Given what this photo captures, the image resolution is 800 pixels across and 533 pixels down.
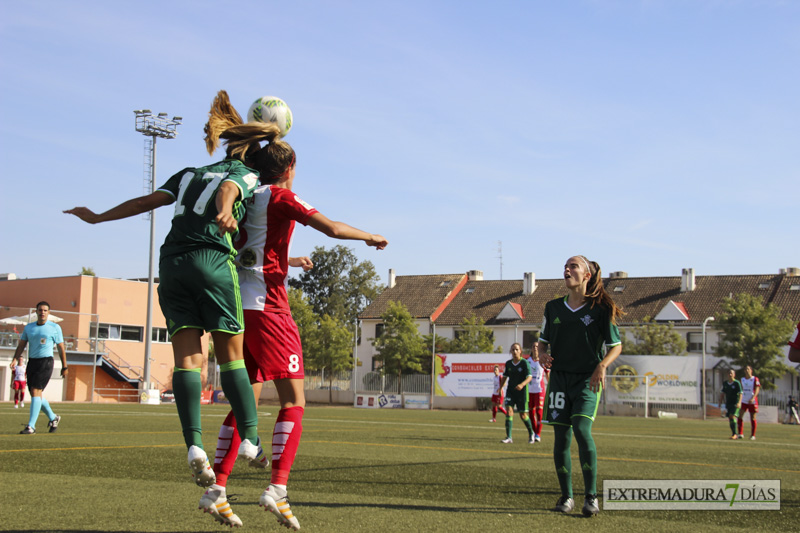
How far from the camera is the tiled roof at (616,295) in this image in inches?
2475

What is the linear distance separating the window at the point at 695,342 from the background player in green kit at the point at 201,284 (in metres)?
59.7

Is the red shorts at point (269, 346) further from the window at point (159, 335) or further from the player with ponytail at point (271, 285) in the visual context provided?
the window at point (159, 335)

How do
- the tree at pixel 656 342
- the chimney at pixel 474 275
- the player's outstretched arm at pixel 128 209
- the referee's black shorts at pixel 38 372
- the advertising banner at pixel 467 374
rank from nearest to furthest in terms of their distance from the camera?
1. the player's outstretched arm at pixel 128 209
2. the referee's black shorts at pixel 38 372
3. the advertising banner at pixel 467 374
4. the tree at pixel 656 342
5. the chimney at pixel 474 275

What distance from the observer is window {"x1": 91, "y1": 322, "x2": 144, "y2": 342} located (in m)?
54.8

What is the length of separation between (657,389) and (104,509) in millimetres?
45332

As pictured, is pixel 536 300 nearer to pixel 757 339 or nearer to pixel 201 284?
pixel 757 339

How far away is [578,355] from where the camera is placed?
21.7 feet

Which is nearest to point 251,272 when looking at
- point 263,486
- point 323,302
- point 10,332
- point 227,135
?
point 227,135

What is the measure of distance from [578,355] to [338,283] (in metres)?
93.8

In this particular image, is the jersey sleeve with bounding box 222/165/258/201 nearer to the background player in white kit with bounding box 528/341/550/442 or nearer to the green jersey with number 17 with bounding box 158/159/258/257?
the green jersey with number 17 with bounding box 158/159/258/257

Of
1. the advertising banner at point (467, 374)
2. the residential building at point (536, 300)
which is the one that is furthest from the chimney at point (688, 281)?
the advertising banner at point (467, 374)

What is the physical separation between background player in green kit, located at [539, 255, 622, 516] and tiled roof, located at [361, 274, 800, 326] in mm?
55568

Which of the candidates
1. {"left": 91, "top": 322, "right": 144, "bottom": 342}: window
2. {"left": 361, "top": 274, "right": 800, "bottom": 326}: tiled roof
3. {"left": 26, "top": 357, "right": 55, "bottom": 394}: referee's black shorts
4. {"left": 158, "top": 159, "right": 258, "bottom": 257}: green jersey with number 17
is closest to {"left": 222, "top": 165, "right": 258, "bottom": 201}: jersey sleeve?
{"left": 158, "top": 159, "right": 258, "bottom": 257}: green jersey with number 17

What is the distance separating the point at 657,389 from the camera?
155 feet
